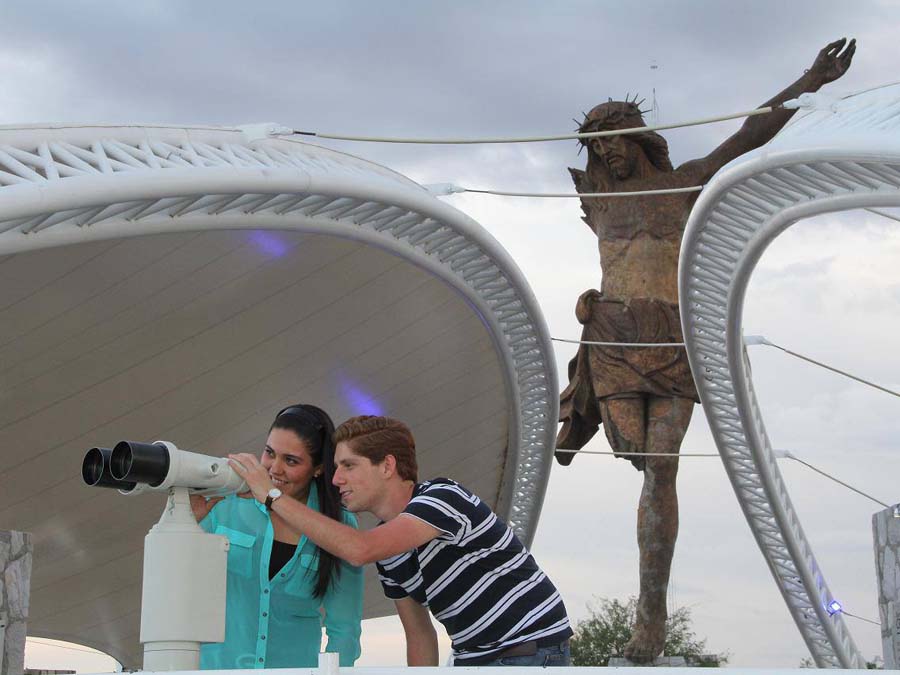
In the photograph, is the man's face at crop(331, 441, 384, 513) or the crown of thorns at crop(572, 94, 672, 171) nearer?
the man's face at crop(331, 441, 384, 513)

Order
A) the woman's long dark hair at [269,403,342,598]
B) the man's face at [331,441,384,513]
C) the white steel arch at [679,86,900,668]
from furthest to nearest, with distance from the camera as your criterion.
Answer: the white steel arch at [679,86,900,668] → the woman's long dark hair at [269,403,342,598] → the man's face at [331,441,384,513]

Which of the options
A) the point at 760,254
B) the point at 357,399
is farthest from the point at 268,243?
the point at 760,254

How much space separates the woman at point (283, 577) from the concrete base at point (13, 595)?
4.59 m

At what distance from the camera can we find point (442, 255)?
1023 centimetres

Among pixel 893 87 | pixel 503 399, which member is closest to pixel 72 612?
pixel 503 399

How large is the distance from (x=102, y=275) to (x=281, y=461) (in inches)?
233

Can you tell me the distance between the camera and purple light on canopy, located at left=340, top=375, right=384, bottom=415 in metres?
12.2

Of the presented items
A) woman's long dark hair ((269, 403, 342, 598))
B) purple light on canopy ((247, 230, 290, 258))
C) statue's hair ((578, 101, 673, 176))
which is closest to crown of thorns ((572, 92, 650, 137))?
statue's hair ((578, 101, 673, 176))

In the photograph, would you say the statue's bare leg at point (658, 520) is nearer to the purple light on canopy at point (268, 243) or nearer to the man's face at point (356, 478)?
the purple light on canopy at point (268, 243)

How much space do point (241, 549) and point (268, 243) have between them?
6.15 meters

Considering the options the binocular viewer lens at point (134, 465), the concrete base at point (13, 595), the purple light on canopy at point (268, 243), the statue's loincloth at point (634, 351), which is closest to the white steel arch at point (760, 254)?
the statue's loincloth at point (634, 351)

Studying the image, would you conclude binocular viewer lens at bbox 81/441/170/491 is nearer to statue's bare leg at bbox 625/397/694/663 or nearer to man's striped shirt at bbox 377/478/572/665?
man's striped shirt at bbox 377/478/572/665

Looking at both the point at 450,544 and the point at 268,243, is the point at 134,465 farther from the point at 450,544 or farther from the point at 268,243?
the point at 268,243

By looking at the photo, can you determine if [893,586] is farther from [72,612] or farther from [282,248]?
[72,612]
